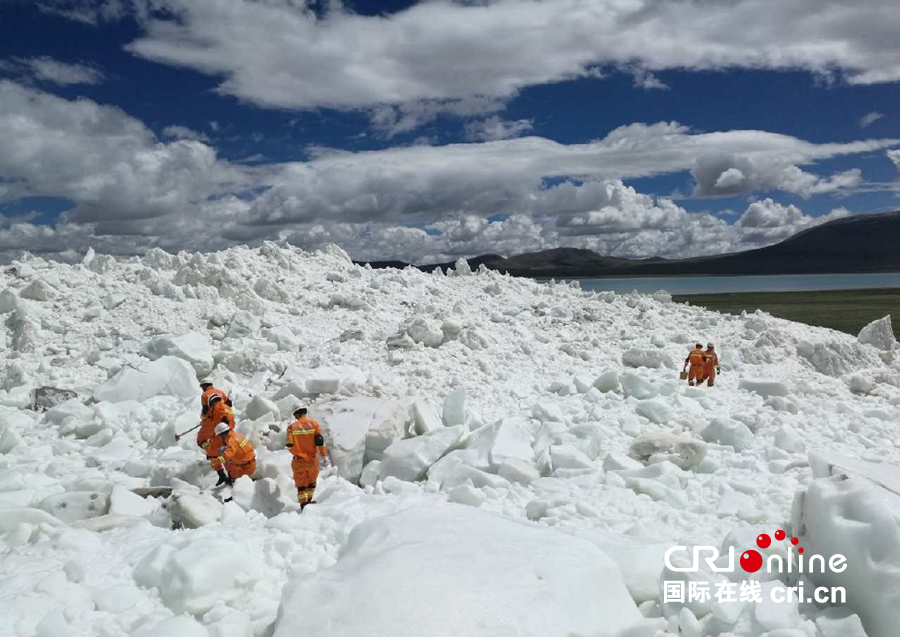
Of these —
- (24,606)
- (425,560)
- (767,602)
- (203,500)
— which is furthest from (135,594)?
(767,602)

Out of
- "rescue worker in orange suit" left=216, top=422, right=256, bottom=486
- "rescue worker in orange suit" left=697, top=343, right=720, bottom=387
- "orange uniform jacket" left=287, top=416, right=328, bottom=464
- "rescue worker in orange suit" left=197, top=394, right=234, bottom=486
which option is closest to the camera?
"orange uniform jacket" left=287, top=416, right=328, bottom=464

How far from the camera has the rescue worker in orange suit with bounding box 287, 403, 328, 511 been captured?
746cm

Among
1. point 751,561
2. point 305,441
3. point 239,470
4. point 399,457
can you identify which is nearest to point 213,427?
point 239,470

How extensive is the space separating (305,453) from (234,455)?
1407 millimetres

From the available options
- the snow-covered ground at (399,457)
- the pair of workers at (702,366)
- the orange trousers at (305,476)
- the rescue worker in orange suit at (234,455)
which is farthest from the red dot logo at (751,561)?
the pair of workers at (702,366)

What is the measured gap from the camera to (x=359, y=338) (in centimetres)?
1580

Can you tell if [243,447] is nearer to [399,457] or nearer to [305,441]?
A: [305,441]

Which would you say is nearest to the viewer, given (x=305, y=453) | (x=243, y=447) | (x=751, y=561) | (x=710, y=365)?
(x=751, y=561)

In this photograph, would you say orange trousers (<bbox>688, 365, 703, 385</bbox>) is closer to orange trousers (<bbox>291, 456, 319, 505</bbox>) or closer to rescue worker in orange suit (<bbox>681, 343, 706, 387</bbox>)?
rescue worker in orange suit (<bbox>681, 343, 706, 387</bbox>)

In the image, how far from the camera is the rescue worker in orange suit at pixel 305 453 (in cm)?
746

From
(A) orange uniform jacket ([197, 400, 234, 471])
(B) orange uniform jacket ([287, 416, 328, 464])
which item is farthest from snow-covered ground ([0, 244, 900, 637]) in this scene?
(B) orange uniform jacket ([287, 416, 328, 464])

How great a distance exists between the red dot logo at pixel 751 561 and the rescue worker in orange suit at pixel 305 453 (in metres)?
4.75

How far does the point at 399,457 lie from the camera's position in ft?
29.2

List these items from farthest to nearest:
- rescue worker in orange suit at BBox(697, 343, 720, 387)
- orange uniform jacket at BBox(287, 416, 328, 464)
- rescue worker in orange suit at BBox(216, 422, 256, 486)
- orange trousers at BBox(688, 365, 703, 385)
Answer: orange trousers at BBox(688, 365, 703, 385) → rescue worker in orange suit at BBox(697, 343, 720, 387) → rescue worker in orange suit at BBox(216, 422, 256, 486) → orange uniform jacket at BBox(287, 416, 328, 464)
